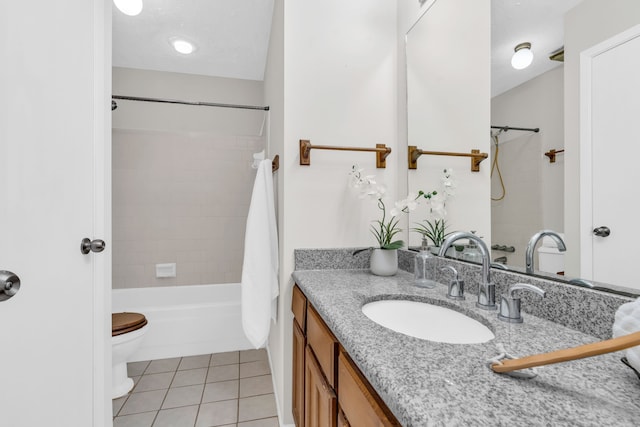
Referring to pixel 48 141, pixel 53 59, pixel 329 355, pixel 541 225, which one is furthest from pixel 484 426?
pixel 53 59

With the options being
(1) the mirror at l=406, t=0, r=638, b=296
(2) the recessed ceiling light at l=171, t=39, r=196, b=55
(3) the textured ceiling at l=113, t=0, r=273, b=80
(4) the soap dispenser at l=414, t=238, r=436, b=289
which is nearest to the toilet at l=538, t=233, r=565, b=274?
(1) the mirror at l=406, t=0, r=638, b=296

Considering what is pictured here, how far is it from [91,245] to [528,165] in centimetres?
149

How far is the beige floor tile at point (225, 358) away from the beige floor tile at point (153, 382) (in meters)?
0.31

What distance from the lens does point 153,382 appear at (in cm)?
195

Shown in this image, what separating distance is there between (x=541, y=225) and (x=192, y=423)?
5.97 feet

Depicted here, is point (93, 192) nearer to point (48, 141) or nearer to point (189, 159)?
point (48, 141)

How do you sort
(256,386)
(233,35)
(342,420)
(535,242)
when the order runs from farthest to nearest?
(233,35), (256,386), (535,242), (342,420)

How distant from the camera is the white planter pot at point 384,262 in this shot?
1.36m

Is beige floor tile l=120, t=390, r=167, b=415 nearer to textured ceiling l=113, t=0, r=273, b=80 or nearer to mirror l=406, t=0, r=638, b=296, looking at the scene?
mirror l=406, t=0, r=638, b=296

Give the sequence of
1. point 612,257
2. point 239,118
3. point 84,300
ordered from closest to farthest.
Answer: point 612,257 < point 84,300 < point 239,118

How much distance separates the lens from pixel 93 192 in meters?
1.14

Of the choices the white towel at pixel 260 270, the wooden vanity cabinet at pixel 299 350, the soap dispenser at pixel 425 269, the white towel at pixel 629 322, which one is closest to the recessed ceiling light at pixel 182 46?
the white towel at pixel 260 270

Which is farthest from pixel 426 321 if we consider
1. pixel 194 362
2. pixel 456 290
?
pixel 194 362

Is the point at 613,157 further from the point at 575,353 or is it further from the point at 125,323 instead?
the point at 125,323
